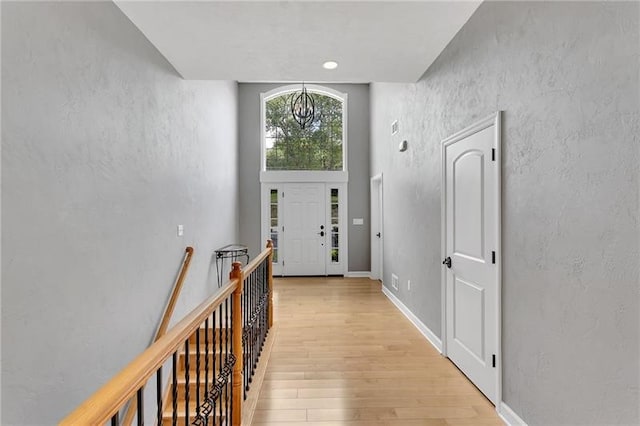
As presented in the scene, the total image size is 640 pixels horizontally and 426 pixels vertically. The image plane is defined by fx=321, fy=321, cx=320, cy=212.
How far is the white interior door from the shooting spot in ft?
22.0

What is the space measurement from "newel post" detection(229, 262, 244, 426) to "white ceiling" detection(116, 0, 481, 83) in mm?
1742

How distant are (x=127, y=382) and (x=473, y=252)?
235 cm

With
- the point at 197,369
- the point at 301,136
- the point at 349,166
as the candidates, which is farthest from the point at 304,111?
the point at 197,369

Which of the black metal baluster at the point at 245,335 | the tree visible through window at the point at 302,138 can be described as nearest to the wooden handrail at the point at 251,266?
the black metal baluster at the point at 245,335

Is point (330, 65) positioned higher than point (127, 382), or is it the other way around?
point (330, 65)

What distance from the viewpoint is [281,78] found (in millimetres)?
3387

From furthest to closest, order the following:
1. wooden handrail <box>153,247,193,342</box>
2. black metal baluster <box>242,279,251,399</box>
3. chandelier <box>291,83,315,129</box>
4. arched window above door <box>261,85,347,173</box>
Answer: arched window above door <box>261,85,347,173</box> → chandelier <box>291,83,315,129</box> → wooden handrail <box>153,247,193,342</box> → black metal baluster <box>242,279,251,399</box>

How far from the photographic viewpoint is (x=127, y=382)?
87 cm

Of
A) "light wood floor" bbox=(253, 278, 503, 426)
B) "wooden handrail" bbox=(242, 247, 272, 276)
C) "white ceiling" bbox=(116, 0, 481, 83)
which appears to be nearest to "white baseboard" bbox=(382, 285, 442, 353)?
"light wood floor" bbox=(253, 278, 503, 426)

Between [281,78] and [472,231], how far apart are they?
2.40m

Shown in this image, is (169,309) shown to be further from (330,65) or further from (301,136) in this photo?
(301,136)

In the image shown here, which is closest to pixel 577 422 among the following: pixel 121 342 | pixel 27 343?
pixel 27 343

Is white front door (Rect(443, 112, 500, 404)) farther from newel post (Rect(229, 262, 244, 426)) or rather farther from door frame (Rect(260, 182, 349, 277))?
door frame (Rect(260, 182, 349, 277))

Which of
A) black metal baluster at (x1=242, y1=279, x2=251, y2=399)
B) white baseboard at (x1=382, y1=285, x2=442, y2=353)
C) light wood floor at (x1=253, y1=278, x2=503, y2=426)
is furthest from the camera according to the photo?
white baseboard at (x1=382, y1=285, x2=442, y2=353)
